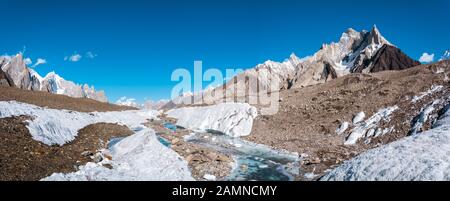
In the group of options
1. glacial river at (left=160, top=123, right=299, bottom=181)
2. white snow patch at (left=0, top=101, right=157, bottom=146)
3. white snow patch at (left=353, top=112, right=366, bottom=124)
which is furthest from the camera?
white snow patch at (left=353, top=112, right=366, bottom=124)

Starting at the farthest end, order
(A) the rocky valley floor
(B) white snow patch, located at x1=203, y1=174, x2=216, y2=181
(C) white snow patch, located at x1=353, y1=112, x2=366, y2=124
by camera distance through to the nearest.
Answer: (C) white snow patch, located at x1=353, y1=112, x2=366, y2=124 → (A) the rocky valley floor → (B) white snow patch, located at x1=203, y1=174, x2=216, y2=181

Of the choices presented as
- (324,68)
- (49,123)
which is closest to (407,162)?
(49,123)

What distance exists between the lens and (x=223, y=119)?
53.7m

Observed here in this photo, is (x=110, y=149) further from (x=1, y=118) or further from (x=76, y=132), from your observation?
(x=1, y=118)

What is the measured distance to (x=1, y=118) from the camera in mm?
29375

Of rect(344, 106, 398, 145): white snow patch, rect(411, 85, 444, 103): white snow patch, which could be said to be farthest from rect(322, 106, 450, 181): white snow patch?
rect(411, 85, 444, 103): white snow patch

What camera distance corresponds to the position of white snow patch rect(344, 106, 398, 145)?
1561 inches

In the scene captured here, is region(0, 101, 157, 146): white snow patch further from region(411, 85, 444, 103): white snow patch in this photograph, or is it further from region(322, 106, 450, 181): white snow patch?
region(411, 85, 444, 103): white snow patch

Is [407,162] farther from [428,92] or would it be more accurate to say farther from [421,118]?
[428,92]

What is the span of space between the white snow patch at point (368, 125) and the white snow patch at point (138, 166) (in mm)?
20848

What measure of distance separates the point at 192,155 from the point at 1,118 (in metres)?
16.3

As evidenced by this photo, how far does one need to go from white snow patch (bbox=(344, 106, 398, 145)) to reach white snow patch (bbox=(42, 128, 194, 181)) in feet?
68.4

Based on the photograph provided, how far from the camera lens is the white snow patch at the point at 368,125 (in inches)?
1561
